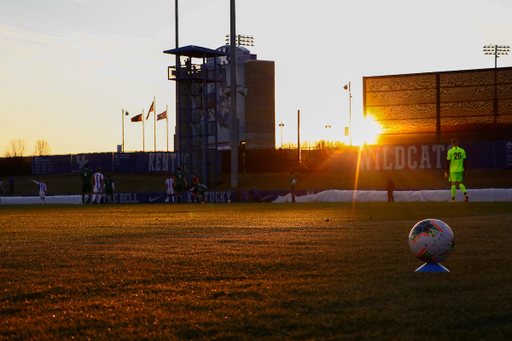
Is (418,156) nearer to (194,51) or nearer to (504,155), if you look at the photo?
(504,155)

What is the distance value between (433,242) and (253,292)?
1.89m

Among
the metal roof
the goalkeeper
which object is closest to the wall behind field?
the metal roof

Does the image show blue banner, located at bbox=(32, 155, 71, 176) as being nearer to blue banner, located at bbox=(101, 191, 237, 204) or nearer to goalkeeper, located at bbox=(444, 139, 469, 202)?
blue banner, located at bbox=(101, 191, 237, 204)

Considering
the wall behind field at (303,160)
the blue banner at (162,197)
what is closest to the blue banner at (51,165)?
the wall behind field at (303,160)

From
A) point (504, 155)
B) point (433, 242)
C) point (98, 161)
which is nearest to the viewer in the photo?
point (433, 242)

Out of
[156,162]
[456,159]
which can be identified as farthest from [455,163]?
[156,162]

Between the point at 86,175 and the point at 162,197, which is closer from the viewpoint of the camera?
the point at 86,175

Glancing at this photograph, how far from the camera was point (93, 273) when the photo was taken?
570cm

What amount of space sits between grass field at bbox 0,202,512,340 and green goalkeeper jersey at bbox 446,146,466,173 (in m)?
11.3

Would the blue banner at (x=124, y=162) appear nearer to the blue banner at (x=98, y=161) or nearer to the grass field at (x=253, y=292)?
the blue banner at (x=98, y=161)

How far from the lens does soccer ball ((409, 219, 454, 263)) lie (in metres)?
5.38

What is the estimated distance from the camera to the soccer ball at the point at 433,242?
17.7ft

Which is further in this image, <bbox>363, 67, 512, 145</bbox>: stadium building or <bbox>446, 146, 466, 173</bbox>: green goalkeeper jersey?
<bbox>363, 67, 512, 145</bbox>: stadium building

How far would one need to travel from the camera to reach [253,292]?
15.3ft
